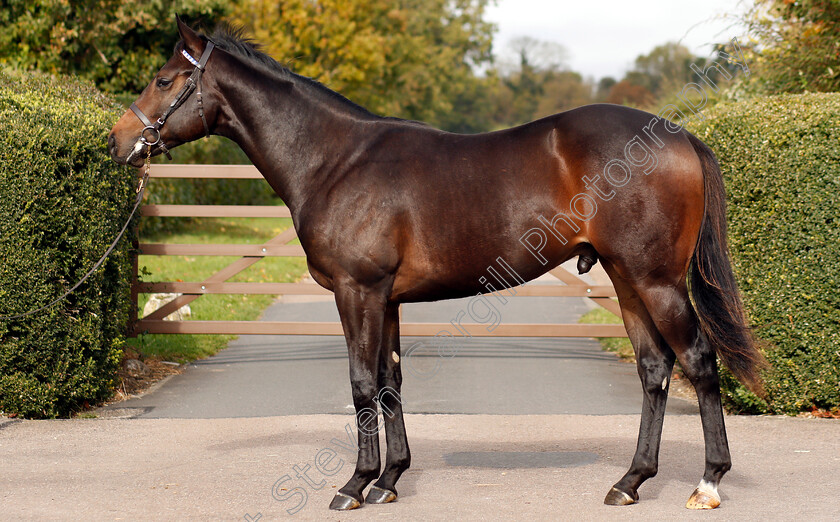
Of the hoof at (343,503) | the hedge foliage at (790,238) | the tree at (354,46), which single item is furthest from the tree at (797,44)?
the tree at (354,46)

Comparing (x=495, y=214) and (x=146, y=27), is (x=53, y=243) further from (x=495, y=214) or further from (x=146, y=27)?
(x=146, y=27)

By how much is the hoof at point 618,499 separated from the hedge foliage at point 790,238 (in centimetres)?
219

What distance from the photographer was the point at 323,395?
22.6ft

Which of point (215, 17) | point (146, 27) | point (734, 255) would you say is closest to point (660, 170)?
point (734, 255)

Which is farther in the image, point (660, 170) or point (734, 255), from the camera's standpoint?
point (734, 255)

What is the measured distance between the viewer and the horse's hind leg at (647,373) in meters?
4.35

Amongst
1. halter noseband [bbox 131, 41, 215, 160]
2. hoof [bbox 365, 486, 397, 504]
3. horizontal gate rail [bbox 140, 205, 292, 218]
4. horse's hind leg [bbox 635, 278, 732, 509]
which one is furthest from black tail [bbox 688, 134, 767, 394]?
horizontal gate rail [bbox 140, 205, 292, 218]

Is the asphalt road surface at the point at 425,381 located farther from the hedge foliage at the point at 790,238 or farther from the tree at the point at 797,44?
the tree at the point at 797,44

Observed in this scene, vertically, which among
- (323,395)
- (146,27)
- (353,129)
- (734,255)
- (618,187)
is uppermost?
(146,27)

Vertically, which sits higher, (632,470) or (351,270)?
(351,270)

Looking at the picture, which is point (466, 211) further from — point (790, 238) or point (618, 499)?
point (790, 238)

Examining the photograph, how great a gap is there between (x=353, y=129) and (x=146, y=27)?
43.8 feet

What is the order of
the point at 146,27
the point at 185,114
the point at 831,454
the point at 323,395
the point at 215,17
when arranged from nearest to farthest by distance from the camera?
the point at 185,114, the point at 831,454, the point at 323,395, the point at 146,27, the point at 215,17

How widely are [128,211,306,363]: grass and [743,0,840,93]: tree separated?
7.22m
